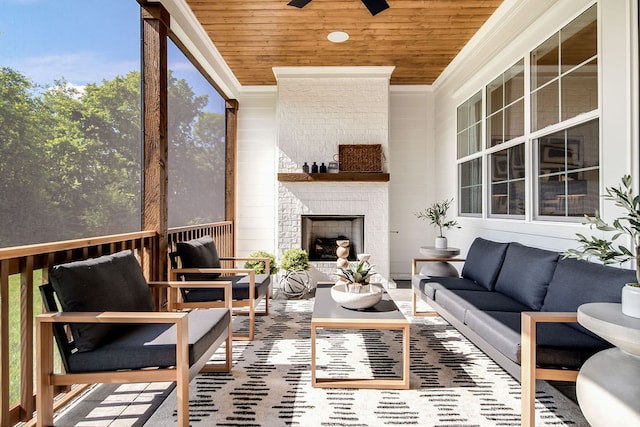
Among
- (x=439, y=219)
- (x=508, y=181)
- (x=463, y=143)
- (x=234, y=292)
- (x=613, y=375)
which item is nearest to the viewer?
(x=613, y=375)

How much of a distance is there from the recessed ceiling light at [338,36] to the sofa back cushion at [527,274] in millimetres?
2906

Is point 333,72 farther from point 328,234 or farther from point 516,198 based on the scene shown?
point 516,198

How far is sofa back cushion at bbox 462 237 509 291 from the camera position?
124 inches

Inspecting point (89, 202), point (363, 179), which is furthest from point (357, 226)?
point (89, 202)

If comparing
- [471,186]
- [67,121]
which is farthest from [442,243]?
[67,121]

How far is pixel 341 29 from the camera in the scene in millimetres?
4004

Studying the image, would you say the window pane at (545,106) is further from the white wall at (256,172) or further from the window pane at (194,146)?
the white wall at (256,172)

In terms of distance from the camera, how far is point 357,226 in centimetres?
542

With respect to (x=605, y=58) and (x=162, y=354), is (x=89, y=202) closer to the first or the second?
(x=162, y=354)

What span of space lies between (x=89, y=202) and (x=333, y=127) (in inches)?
132

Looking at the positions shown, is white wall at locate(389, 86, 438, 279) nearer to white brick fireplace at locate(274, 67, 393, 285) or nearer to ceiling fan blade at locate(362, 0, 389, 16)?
white brick fireplace at locate(274, 67, 393, 285)

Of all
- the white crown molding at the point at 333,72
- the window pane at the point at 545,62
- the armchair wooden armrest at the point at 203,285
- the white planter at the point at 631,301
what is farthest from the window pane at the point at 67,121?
the window pane at the point at 545,62

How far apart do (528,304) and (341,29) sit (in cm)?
331

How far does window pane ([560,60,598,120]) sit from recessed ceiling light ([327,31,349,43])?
90.7 inches
